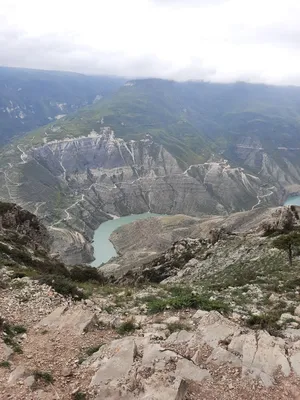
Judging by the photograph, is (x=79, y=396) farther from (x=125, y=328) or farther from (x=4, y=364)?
(x=125, y=328)

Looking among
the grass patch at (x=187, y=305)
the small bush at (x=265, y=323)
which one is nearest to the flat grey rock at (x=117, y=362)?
the grass patch at (x=187, y=305)

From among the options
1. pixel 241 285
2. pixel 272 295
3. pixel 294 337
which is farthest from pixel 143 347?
Result: pixel 241 285

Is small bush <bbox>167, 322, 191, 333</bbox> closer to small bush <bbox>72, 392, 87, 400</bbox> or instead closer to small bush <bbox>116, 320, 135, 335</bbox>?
small bush <bbox>116, 320, 135, 335</bbox>

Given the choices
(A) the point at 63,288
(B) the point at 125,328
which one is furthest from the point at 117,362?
(A) the point at 63,288

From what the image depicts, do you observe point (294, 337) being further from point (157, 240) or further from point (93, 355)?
point (157, 240)

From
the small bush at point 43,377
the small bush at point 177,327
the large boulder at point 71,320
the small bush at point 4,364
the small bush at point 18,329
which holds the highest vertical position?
the small bush at point 43,377

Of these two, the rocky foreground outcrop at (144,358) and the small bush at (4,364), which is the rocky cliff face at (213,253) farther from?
the small bush at (4,364)

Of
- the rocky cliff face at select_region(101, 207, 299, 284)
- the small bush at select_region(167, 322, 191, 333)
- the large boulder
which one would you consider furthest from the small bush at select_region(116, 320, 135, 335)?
the rocky cliff face at select_region(101, 207, 299, 284)

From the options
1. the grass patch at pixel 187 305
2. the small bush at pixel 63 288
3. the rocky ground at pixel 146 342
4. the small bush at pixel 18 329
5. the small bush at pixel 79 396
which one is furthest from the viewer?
the small bush at pixel 63 288

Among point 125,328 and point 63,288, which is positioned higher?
point 125,328
